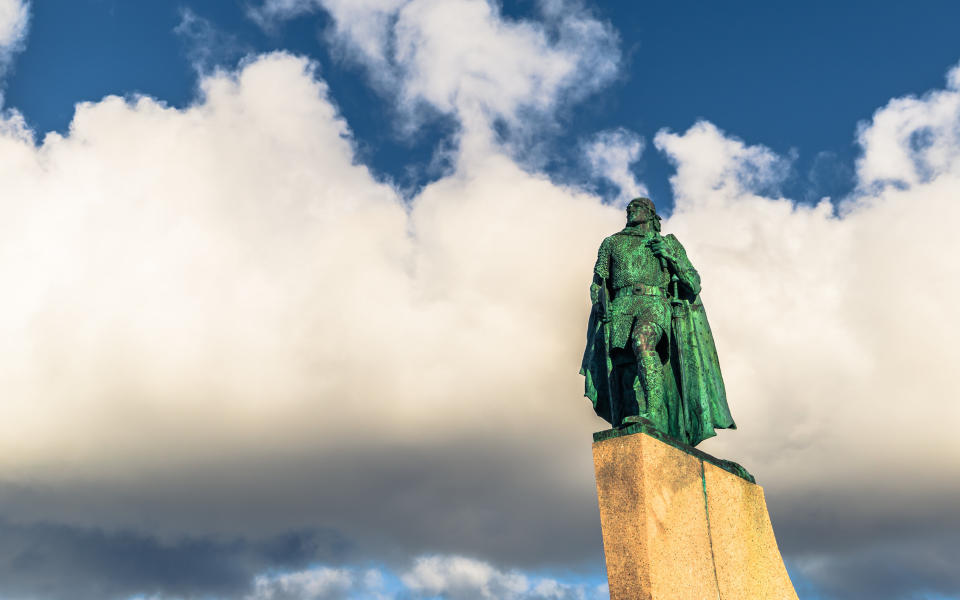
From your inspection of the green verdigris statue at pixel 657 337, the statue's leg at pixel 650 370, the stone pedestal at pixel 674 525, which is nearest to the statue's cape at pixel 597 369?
the green verdigris statue at pixel 657 337

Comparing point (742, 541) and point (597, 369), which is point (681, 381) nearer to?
point (597, 369)

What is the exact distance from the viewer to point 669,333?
17.5 meters

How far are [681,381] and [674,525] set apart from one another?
11.1ft

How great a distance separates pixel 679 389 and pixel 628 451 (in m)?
3.28

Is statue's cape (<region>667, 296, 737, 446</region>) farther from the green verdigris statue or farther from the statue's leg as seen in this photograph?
the statue's leg

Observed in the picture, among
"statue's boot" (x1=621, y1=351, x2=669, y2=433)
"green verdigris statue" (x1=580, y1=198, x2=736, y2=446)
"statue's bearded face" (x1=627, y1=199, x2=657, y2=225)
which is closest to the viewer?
"statue's boot" (x1=621, y1=351, x2=669, y2=433)

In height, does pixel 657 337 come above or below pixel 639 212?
below

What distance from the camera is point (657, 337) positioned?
1709 cm

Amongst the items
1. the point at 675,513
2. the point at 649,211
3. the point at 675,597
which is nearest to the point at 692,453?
the point at 675,513

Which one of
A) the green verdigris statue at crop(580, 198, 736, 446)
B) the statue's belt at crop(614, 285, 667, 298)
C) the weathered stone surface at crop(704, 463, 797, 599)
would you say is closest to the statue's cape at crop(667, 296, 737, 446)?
the green verdigris statue at crop(580, 198, 736, 446)

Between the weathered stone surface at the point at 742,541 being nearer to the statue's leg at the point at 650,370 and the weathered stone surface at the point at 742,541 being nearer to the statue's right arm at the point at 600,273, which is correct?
the statue's leg at the point at 650,370

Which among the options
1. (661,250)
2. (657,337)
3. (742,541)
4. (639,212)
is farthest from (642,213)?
(742,541)

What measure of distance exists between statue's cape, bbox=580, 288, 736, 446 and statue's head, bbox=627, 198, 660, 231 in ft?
4.93

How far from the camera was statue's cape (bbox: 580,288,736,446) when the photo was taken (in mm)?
17656
